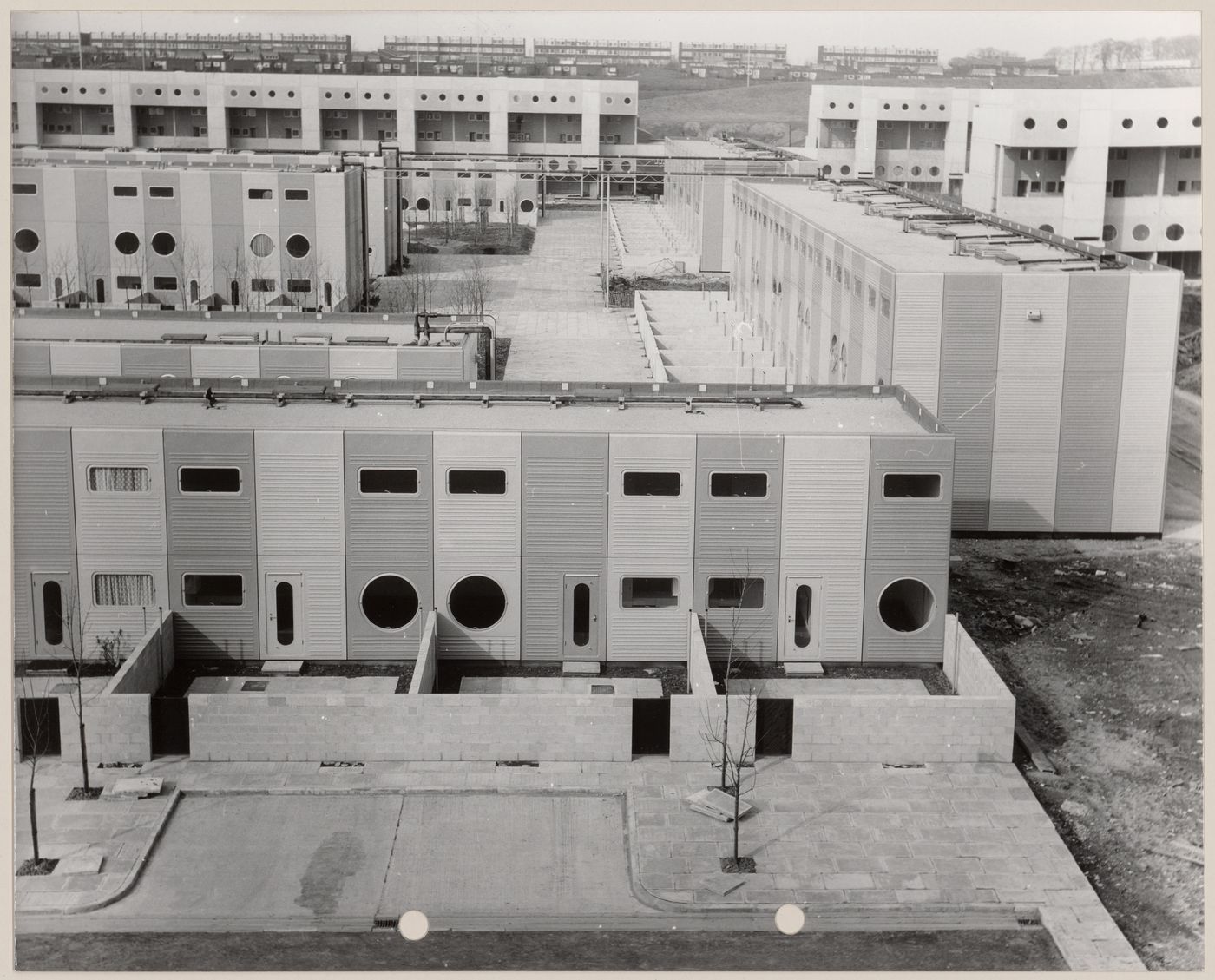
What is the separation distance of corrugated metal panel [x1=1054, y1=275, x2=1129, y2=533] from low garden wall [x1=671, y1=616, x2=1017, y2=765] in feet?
48.8

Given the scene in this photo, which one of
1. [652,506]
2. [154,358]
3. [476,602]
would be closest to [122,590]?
[476,602]

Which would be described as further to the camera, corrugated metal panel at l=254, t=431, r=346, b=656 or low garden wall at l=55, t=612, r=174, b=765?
corrugated metal panel at l=254, t=431, r=346, b=656

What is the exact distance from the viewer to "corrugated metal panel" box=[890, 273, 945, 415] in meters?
38.7

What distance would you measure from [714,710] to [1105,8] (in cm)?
1296

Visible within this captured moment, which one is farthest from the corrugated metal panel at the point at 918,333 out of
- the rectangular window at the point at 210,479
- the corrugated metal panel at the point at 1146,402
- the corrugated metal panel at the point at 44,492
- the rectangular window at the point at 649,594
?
the corrugated metal panel at the point at 44,492

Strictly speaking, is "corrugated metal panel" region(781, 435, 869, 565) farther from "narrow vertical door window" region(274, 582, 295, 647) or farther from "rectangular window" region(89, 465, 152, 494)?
"rectangular window" region(89, 465, 152, 494)

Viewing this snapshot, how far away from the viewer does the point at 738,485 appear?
2950cm

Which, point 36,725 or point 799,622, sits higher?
point 799,622

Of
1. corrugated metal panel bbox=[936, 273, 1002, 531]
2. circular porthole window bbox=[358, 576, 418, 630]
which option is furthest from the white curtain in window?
corrugated metal panel bbox=[936, 273, 1002, 531]

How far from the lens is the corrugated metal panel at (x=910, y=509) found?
1150 inches

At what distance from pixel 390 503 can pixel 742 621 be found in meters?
7.53

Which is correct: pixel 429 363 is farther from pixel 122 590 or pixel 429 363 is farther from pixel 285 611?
pixel 122 590

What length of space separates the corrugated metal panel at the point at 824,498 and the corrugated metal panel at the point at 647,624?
2275mm

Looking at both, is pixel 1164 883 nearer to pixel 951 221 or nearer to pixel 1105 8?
pixel 1105 8
